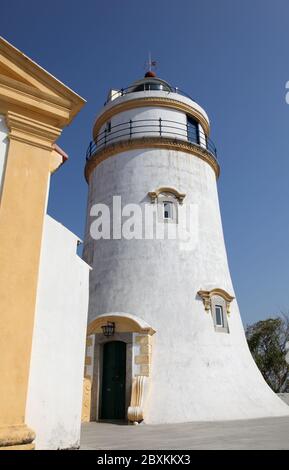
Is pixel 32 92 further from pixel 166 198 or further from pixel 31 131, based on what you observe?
pixel 166 198

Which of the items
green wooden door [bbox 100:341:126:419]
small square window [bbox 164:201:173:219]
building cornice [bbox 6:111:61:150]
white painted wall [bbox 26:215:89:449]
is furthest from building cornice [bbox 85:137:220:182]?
building cornice [bbox 6:111:61:150]

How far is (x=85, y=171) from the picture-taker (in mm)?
16844

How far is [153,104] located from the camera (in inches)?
622

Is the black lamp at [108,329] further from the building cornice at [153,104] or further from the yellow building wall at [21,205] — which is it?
the building cornice at [153,104]

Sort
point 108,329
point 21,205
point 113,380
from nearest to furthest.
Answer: point 21,205 → point 113,380 → point 108,329

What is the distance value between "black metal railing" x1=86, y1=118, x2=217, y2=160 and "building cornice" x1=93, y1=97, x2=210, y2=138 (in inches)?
26.2

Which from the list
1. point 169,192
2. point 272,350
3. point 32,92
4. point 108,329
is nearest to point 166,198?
point 169,192

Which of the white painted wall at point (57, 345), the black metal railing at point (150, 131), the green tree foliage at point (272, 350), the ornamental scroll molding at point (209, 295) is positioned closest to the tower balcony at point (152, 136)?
the black metal railing at point (150, 131)

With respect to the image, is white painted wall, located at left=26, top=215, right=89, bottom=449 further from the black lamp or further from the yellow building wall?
the black lamp

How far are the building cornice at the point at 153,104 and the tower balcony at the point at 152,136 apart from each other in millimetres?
614

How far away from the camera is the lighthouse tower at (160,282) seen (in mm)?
11547

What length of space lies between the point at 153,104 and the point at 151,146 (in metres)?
2.17

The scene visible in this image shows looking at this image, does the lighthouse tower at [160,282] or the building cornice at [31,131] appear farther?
the lighthouse tower at [160,282]

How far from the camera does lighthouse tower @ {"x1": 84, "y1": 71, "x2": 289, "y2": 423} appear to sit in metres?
11.5
